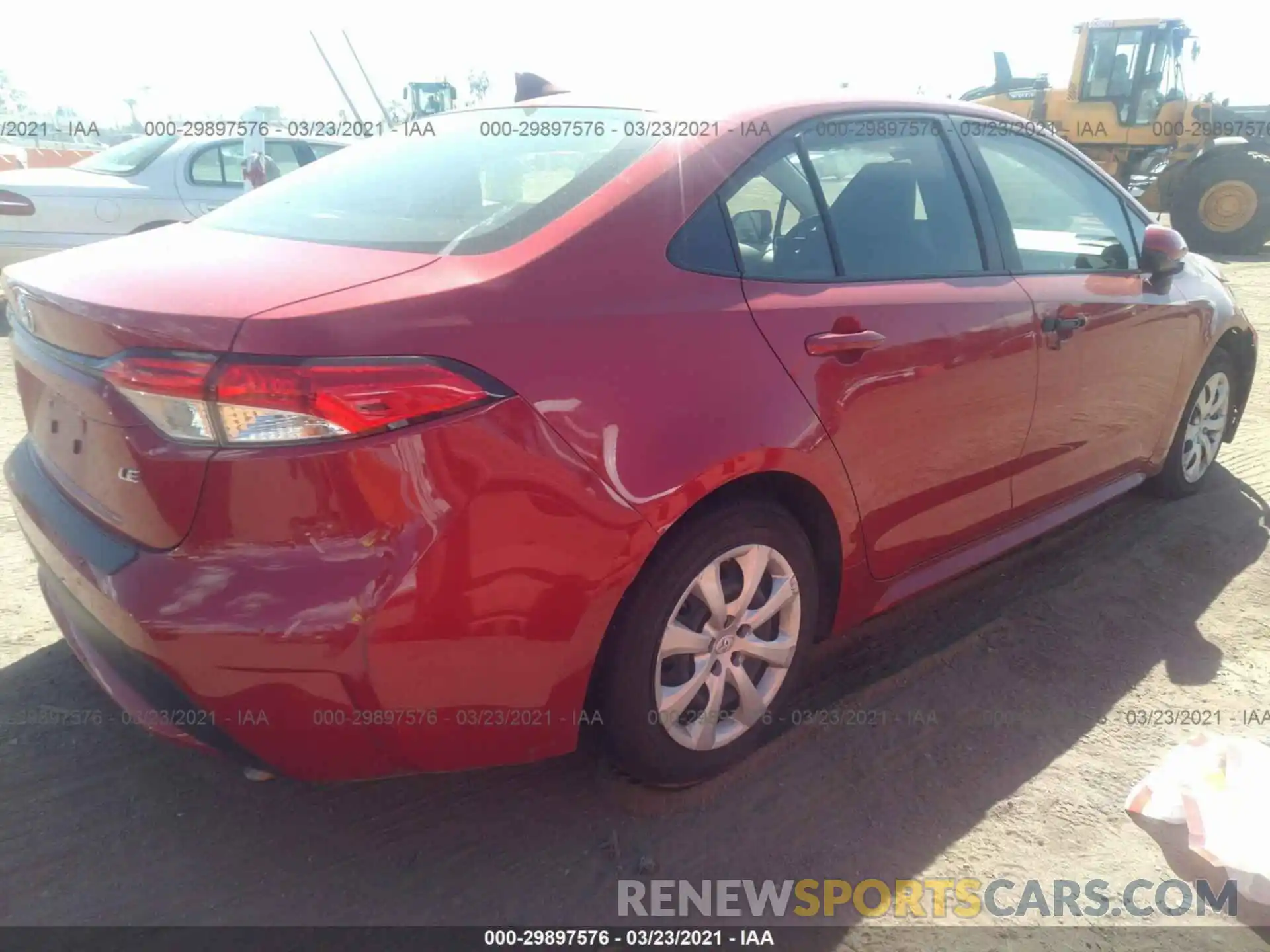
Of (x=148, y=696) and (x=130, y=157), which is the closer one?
(x=148, y=696)

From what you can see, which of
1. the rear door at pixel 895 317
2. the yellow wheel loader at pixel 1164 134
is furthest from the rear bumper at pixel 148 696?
the yellow wheel loader at pixel 1164 134

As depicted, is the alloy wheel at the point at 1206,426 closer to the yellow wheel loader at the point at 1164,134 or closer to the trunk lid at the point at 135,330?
the trunk lid at the point at 135,330

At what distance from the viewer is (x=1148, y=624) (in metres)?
3.35

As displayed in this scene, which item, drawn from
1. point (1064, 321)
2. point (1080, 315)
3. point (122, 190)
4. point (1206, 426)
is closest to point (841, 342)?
point (1064, 321)

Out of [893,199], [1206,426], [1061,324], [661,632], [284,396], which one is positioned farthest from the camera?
[1206,426]

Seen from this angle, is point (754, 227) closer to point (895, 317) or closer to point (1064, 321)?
point (895, 317)

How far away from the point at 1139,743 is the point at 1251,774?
33cm

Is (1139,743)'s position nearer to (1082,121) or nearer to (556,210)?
(556,210)

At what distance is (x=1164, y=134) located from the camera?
14703mm

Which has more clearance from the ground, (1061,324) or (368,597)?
(1061,324)

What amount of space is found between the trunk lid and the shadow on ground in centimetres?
80

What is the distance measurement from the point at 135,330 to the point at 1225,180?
1638 centimetres

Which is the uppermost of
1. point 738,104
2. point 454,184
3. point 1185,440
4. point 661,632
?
point 738,104

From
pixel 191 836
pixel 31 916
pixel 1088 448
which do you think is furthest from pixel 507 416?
pixel 1088 448
